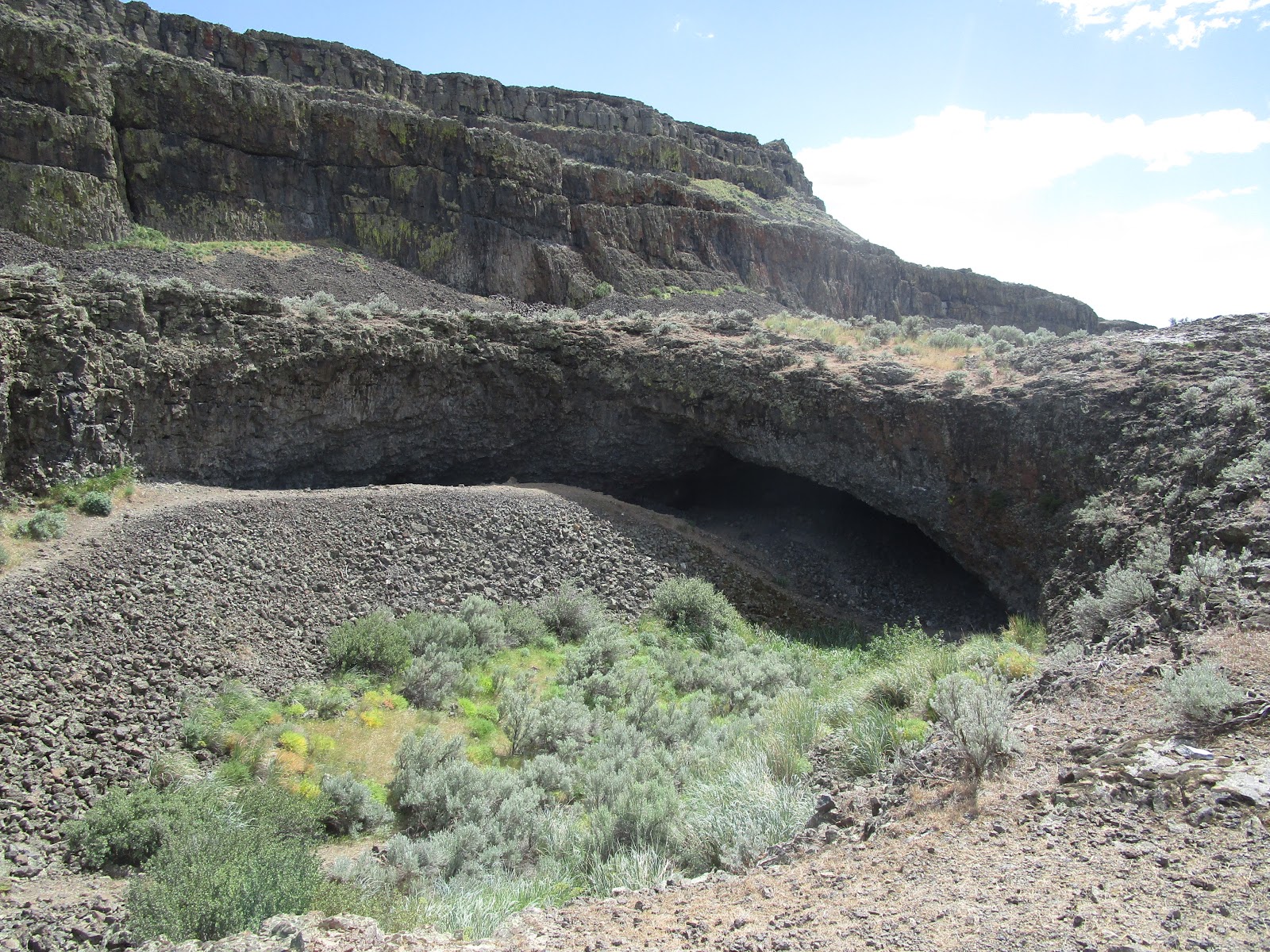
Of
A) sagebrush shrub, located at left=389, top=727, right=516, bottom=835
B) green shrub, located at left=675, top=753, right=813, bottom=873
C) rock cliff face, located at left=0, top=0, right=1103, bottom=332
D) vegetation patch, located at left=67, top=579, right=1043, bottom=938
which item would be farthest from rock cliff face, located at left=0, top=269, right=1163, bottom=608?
rock cliff face, located at left=0, top=0, right=1103, bottom=332

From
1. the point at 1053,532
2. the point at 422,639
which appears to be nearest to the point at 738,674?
the point at 422,639

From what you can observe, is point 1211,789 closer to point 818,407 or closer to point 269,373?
point 818,407

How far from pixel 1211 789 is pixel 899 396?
46.5 feet

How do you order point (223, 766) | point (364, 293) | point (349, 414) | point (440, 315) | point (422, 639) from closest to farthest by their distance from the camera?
point (223, 766) < point (422, 639) < point (349, 414) < point (440, 315) < point (364, 293)

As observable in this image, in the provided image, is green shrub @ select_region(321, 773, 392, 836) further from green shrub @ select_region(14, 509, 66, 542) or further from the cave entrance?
the cave entrance

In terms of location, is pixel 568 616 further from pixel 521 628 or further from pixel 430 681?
pixel 430 681

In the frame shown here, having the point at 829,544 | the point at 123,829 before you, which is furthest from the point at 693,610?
the point at 123,829

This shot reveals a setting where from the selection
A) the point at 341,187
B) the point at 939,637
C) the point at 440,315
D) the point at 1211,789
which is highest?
the point at 341,187

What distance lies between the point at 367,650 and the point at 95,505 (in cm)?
569

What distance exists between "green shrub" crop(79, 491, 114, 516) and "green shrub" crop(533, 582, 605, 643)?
8161 mm

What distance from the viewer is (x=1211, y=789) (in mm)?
5480

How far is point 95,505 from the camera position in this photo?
13.9 metres

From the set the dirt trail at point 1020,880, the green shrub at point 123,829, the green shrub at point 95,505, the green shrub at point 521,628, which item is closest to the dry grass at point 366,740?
the green shrub at point 123,829

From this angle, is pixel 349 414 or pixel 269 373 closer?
pixel 269 373
